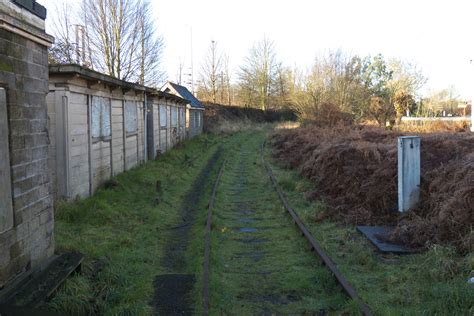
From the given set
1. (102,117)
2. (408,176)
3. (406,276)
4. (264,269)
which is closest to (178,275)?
(264,269)

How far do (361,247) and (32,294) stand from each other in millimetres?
4473

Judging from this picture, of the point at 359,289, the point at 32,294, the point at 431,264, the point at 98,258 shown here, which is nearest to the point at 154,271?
the point at 98,258

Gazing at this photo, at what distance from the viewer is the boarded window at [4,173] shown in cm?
439

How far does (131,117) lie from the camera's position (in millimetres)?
14602

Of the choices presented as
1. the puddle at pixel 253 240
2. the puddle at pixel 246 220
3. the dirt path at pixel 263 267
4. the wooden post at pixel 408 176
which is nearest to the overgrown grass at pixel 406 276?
the dirt path at pixel 263 267

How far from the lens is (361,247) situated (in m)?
6.65

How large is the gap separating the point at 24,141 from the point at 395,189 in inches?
263

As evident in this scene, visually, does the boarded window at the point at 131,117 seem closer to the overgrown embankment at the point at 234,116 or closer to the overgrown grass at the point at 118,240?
the overgrown grass at the point at 118,240

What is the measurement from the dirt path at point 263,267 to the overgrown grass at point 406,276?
1.29 feet

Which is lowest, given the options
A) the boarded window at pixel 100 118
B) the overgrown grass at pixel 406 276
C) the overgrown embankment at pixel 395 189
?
the overgrown grass at pixel 406 276

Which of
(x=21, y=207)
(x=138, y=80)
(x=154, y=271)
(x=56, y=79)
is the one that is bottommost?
(x=154, y=271)

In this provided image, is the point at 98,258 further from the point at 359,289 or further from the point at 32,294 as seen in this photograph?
the point at 359,289

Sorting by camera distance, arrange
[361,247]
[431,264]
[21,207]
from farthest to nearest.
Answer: [361,247] → [431,264] → [21,207]

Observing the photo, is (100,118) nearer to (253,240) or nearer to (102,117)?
(102,117)
